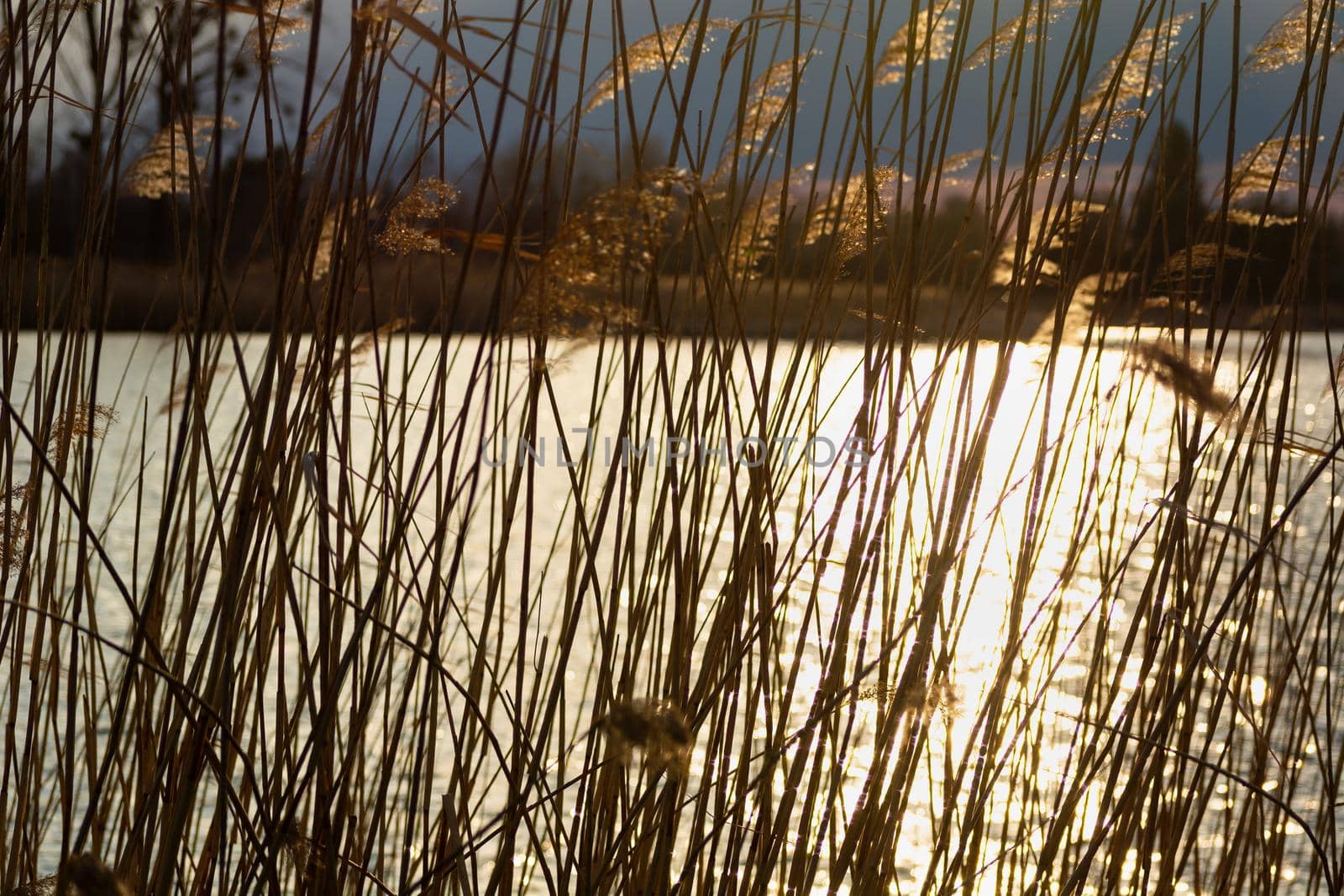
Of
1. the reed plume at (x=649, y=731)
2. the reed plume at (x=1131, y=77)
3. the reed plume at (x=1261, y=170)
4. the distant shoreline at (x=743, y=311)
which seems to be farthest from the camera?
the reed plume at (x=1261, y=170)

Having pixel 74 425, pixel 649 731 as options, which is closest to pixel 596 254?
pixel 649 731

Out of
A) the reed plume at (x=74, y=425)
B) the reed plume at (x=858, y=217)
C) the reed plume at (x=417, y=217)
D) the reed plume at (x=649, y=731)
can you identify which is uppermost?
the reed plume at (x=858, y=217)

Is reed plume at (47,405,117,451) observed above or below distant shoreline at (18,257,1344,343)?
below

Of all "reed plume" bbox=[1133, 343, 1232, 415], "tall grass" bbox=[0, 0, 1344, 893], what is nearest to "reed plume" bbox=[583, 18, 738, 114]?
"tall grass" bbox=[0, 0, 1344, 893]

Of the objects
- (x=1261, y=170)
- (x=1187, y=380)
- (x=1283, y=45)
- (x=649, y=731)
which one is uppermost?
(x=1283, y=45)

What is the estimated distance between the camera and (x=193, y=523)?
853 mm

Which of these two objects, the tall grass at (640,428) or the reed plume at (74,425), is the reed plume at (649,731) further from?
the reed plume at (74,425)

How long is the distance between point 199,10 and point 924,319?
Result: 622 mm

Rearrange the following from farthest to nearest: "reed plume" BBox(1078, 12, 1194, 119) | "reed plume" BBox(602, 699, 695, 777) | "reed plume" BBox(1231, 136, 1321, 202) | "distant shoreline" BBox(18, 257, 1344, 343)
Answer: "reed plume" BBox(1231, 136, 1321, 202), "reed plume" BBox(1078, 12, 1194, 119), "distant shoreline" BBox(18, 257, 1344, 343), "reed plume" BBox(602, 699, 695, 777)

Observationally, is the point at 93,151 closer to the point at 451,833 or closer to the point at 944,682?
the point at 451,833

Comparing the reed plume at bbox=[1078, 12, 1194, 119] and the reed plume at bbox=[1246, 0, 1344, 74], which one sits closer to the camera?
the reed plume at bbox=[1078, 12, 1194, 119]

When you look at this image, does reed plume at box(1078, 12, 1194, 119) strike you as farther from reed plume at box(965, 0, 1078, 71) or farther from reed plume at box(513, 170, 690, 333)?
reed plume at box(513, 170, 690, 333)

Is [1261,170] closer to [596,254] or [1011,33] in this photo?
[1011,33]

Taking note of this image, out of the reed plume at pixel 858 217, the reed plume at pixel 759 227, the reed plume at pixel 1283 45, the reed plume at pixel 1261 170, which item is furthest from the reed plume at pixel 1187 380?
the reed plume at pixel 1283 45
